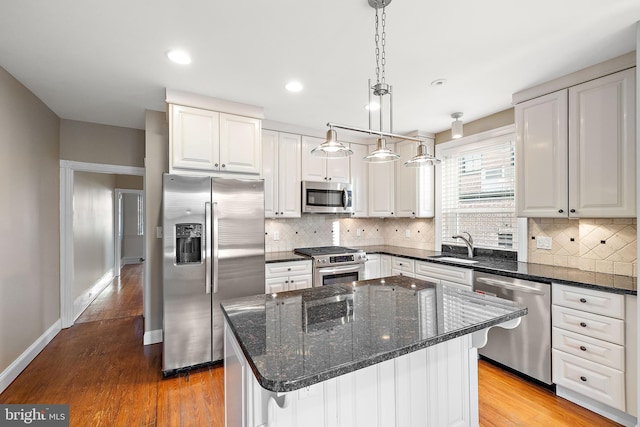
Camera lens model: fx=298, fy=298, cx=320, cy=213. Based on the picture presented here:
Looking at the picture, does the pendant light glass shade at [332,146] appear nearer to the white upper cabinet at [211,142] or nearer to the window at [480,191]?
the white upper cabinet at [211,142]

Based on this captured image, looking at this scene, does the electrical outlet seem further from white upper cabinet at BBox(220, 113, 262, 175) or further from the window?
white upper cabinet at BBox(220, 113, 262, 175)

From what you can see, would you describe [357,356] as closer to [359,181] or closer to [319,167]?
[319,167]

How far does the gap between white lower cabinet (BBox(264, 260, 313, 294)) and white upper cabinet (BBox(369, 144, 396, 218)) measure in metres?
1.41

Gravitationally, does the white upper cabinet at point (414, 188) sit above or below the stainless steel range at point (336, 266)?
above

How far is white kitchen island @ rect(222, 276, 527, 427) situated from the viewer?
1.01 meters

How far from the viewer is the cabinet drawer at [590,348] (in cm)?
195

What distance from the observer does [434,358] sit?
61.5 inches

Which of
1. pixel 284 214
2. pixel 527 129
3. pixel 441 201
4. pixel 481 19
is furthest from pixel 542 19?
pixel 284 214

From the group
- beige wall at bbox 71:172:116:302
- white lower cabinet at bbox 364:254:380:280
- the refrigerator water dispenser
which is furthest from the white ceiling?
beige wall at bbox 71:172:116:302

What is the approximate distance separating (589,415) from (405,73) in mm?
2786

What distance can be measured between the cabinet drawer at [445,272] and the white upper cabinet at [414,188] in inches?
30.6

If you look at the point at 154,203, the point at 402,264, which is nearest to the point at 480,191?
the point at 402,264

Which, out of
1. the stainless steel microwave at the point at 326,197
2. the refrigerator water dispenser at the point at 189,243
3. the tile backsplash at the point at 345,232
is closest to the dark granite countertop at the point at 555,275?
the tile backsplash at the point at 345,232

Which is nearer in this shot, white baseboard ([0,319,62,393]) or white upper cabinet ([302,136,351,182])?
white baseboard ([0,319,62,393])
